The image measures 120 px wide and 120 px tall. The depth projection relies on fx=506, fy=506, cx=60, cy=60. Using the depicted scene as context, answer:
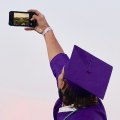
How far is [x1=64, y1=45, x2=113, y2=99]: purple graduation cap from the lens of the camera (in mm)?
1405

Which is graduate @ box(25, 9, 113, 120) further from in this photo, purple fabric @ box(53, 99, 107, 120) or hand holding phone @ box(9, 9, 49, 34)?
hand holding phone @ box(9, 9, 49, 34)

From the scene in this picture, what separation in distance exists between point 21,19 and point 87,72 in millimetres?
297

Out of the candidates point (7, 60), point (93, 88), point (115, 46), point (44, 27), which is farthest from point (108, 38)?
point (93, 88)

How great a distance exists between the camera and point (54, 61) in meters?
1.56

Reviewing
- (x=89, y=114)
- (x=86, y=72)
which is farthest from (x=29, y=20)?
(x=89, y=114)

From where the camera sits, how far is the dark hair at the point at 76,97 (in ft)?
4.61

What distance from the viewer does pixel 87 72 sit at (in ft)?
4.73

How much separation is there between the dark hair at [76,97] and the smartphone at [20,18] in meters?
0.29

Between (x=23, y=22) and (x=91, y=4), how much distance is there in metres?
0.88

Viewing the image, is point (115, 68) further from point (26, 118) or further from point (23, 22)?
point (23, 22)

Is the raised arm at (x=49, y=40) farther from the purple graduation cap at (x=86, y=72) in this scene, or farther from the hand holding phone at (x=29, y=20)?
the purple graduation cap at (x=86, y=72)

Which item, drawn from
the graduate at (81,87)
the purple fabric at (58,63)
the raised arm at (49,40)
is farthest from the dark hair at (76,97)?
the raised arm at (49,40)

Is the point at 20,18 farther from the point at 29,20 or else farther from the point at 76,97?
the point at 76,97

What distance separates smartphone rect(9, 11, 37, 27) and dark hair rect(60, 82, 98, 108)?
0.29 meters
